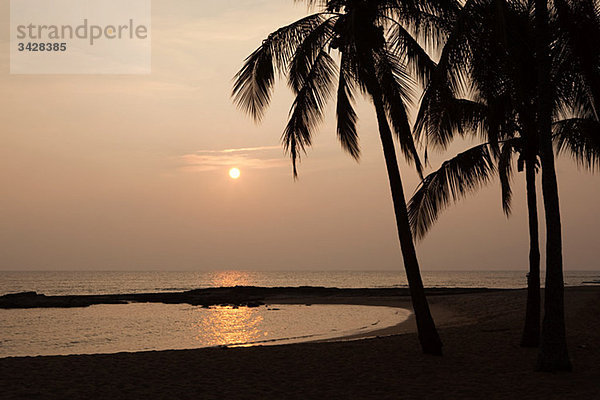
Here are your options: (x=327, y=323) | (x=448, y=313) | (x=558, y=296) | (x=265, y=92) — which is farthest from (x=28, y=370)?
(x=448, y=313)

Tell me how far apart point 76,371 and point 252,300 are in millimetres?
42617

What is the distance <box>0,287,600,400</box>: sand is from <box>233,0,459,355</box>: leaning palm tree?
1646 millimetres

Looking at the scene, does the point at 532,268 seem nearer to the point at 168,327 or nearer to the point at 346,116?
the point at 346,116

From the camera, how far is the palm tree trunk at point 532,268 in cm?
1405

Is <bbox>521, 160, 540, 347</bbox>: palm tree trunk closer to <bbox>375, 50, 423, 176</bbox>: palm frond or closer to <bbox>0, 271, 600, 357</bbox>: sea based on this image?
<bbox>375, 50, 423, 176</bbox>: palm frond

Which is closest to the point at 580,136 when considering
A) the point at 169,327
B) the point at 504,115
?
the point at 504,115

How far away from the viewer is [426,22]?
13.2 meters

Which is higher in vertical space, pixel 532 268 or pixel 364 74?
pixel 364 74

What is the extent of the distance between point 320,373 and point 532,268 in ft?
19.5

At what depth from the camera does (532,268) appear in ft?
46.6

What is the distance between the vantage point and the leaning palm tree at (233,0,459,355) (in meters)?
12.9

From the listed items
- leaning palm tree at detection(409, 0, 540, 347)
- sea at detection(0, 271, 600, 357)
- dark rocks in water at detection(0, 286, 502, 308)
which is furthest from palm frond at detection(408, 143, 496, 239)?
dark rocks in water at detection(0, 286, 502, 308)

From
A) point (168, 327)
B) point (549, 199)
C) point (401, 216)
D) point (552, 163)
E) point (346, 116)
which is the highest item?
point (346, 116)

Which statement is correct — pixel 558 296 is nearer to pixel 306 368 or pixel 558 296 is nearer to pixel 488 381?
pixel 488 381
